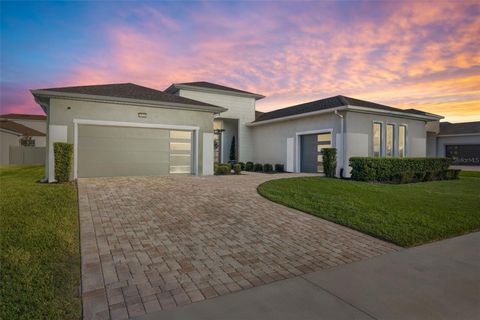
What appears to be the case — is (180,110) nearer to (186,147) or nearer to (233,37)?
(186,147)

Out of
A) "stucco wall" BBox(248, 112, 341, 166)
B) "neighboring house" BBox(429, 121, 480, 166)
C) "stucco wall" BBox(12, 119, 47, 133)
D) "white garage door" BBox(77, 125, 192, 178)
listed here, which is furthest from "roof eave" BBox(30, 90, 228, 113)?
"stucco wall" BBox(12, 119, 47, 133)

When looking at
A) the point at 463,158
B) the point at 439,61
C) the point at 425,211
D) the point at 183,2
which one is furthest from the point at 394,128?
the point at 463,158

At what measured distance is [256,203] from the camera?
7.77m

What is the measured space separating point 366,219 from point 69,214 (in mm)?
6672

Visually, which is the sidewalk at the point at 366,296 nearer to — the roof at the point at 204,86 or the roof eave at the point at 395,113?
the roof eave at the point at 395,113

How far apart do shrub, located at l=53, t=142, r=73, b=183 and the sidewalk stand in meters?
10.2

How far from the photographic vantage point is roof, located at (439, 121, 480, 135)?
26047mm

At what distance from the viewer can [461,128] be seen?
89.1 feet

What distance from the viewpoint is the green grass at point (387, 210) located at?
5.38 meters

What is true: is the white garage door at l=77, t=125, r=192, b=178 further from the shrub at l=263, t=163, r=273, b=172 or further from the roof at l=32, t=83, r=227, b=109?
the shrub at l=263, t=163, r=273, b=172

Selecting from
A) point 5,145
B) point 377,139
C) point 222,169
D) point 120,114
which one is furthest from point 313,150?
point 5,145

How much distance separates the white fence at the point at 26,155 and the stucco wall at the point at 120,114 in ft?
61.8

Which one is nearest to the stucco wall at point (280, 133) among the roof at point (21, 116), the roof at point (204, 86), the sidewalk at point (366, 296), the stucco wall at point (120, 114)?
the roof at point (204, 86)

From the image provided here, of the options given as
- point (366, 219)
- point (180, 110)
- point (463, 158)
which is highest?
point (180, 110)
